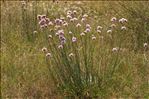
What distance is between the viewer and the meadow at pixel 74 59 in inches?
188

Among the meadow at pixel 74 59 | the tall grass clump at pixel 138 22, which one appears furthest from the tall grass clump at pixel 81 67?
the tall grass clump at pixel 138 22

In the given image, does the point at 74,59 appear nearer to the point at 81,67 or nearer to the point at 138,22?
the point at 81,67

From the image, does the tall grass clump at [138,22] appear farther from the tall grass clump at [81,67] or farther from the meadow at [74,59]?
the tall grass clump at [81,67]

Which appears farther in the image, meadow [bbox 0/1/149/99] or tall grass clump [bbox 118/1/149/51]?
tall grass clump [bbox 118/1/149/51]

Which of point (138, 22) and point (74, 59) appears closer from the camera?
point (74, 59)

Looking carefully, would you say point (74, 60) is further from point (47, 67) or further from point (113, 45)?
point (113, 45)

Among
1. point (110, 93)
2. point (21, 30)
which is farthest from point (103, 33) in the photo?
point (110, 93)

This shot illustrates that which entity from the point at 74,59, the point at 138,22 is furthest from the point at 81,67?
the point at 138,22

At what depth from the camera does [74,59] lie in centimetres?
481

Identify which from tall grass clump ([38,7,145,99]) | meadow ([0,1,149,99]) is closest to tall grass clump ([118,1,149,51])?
meadow ([0,1,149,99])

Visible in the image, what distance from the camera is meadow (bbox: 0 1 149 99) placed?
4777mm

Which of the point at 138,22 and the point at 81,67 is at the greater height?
the point at 138,22

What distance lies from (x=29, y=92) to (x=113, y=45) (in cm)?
129

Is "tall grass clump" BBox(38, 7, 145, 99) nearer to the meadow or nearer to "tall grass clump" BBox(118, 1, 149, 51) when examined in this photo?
the meadow
